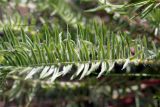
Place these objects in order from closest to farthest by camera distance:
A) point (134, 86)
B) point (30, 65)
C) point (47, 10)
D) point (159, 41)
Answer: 1. point (30, 65)
2. point (159, 41)
3. point (134, 86)
4. point (47, 10)

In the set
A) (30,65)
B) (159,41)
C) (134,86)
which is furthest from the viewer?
(134,86)

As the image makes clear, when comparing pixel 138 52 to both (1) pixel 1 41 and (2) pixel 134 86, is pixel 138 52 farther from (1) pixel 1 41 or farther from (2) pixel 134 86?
(2) pixel 134 86

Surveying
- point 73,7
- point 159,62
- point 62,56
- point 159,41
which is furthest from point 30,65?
point 73,7

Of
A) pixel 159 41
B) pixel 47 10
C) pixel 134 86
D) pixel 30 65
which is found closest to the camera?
pixel 30 65

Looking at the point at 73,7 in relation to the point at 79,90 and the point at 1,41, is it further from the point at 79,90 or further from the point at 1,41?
the point at 1,41

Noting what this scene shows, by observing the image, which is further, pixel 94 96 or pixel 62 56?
pixel 94 96

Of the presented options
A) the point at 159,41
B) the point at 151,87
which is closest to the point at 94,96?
the point at 151,87

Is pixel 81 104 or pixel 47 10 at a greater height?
pixel 47 10

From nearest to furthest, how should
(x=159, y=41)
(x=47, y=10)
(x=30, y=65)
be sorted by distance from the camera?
(x=30, y=65), (x=159, y=41), (x=47, y=10)

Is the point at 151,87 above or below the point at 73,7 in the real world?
below
